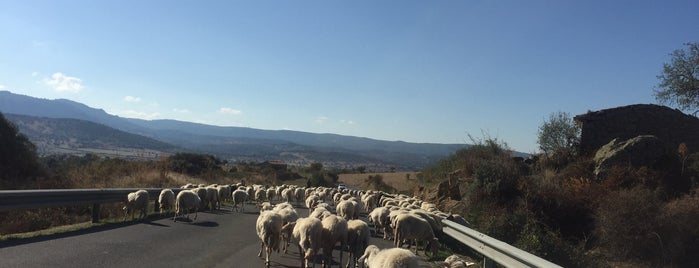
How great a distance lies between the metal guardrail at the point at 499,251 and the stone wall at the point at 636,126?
16.6m

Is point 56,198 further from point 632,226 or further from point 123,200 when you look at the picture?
point 632,226

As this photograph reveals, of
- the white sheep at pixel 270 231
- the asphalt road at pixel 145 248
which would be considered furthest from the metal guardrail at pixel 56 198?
→ the white sheep at pixel 270 231

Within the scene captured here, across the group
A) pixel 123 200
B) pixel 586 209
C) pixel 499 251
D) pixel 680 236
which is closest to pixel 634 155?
pixel 586 209

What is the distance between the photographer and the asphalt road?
969cm

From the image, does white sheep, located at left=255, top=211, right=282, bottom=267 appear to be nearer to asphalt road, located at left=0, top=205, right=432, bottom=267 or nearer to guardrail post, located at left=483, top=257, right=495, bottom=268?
asphalt road, located at left=0, top=205, right=432, bottom=267

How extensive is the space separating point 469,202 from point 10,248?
1680 centimetres

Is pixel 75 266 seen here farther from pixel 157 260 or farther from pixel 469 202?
pixel 469 202

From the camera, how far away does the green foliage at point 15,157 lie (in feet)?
81.3

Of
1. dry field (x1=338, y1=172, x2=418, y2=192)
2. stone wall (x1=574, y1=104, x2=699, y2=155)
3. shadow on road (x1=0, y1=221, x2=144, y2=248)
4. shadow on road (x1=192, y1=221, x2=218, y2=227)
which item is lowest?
dry field (x1=338, y1=172, x2=418, y2=192)

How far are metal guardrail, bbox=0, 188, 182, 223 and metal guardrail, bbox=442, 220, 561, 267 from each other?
10.9 metres

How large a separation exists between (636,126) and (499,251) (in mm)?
19939

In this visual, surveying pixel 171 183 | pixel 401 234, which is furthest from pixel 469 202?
pixel 171 183

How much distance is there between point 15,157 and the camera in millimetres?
25594

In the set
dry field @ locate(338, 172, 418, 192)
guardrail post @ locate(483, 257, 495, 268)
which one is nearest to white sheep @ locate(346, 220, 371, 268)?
guardrail post @ locate(483, 257, 495, 268)
